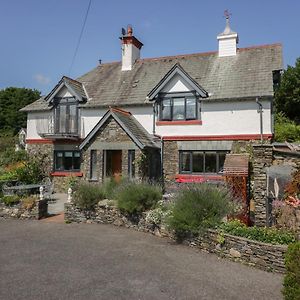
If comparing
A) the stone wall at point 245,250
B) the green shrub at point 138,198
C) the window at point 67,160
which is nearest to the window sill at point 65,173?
the window at point 67,160

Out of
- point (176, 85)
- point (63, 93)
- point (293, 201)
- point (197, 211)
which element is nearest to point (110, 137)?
point (176, 85)

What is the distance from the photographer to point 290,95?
38094 millimetres

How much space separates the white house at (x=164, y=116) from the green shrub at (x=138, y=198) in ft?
20.2

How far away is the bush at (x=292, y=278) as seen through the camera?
5215 millimetres

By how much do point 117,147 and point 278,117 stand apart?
71.6ft

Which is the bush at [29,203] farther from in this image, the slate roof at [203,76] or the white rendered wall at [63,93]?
the white rendered wall at [63,93]

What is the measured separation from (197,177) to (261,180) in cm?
800

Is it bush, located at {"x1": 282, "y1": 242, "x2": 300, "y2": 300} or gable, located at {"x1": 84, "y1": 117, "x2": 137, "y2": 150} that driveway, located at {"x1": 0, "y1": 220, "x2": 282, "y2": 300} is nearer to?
bush, located at {"x1": 282, "y1": 242, "x2": 300, "y2": 300}

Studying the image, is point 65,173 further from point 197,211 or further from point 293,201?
point 293,201

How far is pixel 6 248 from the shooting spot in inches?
396

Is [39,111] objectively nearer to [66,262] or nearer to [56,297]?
[66,262]

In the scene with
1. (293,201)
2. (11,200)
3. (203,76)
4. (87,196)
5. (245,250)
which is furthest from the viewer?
(203,76)

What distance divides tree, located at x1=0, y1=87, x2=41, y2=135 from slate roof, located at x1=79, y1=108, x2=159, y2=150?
4373 cm

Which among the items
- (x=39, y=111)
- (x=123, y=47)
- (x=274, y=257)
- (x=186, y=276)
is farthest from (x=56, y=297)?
(x=123, y=47)
